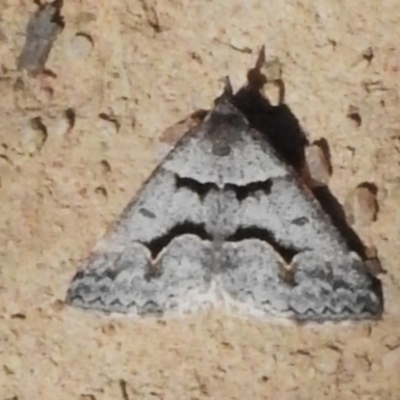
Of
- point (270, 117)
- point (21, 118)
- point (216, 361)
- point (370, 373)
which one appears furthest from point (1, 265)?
point (370, 373)

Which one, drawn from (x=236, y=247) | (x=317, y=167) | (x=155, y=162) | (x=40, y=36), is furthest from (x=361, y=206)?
(x=40, y=36)

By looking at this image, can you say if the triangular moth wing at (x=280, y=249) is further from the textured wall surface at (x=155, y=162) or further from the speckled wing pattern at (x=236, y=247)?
the textured wall surface at (x=155, y=162)

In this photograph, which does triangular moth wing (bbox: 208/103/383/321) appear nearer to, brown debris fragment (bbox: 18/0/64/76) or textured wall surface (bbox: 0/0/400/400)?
textured wall surface (bbox: 0/0/400/400)

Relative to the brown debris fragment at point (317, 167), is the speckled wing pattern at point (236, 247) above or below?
below

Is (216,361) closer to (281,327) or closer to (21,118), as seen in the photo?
(281,327)

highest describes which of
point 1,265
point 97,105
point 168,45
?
point 168,45

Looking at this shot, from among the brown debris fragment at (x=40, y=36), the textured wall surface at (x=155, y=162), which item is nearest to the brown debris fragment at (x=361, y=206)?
the textured wall surface at (x=155, y=162)
